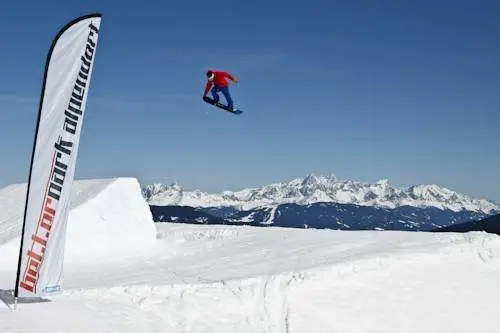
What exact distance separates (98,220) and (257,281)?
42.6 feet

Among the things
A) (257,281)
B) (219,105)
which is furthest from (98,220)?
(257,281)

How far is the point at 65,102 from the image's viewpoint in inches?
444

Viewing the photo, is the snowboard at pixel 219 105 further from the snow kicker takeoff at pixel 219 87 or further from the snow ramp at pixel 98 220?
the snow ramp at pixel 98 220

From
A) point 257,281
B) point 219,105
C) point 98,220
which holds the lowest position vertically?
point 257,281

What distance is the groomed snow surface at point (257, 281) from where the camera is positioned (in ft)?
48.4

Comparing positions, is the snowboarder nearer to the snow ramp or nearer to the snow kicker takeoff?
the snow kicker takeoff

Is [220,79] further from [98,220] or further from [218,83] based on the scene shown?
[98,220]

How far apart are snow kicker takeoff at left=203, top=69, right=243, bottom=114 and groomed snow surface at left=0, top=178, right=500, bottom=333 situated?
23.4 feet

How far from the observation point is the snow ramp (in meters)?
26.5

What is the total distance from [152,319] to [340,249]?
12044mm

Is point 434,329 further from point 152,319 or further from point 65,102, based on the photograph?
point 65,102

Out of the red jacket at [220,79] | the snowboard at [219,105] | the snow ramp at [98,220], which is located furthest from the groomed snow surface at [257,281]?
the red jacket at [220,79]

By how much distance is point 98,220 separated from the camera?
2820cm

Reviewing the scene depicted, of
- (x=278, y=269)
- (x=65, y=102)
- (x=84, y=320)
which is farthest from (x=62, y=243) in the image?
(x=278, y=269)
